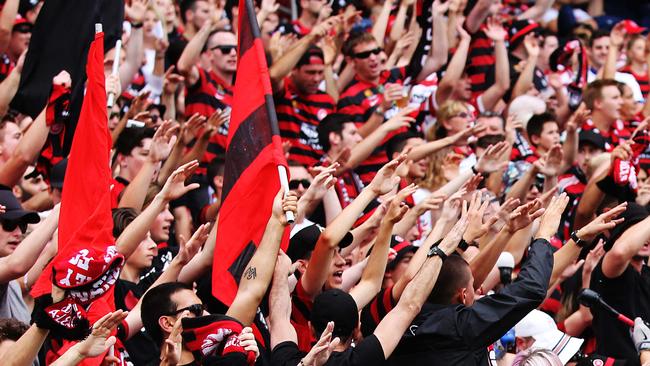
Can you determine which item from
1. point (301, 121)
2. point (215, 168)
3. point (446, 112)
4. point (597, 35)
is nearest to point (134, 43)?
point (215, 168)

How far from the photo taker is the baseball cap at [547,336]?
7.27 meters

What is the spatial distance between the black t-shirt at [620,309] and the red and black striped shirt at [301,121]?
3034 millimetres

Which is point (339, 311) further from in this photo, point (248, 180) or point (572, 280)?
point (572, 280)

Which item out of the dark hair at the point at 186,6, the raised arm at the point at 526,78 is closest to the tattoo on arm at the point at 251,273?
the dark hair at the point at 186,6

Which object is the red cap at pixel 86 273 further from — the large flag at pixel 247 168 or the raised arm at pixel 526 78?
the raised arm at pixel 526 78

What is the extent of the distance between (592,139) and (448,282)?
4543 mm

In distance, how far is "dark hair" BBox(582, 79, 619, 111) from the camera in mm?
11211

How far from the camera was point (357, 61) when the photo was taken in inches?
448

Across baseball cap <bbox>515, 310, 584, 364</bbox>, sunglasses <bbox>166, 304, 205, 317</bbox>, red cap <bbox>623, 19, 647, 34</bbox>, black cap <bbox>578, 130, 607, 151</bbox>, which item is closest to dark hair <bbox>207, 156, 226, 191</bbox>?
baseball cap <bbox>515, 310, 584, 364</bbox>

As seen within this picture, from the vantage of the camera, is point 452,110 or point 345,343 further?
Answer: point 452,110

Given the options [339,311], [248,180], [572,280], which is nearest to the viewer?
[339,311]

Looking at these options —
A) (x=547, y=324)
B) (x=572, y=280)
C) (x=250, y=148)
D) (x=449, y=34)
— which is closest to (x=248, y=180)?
(x=250, y=148)

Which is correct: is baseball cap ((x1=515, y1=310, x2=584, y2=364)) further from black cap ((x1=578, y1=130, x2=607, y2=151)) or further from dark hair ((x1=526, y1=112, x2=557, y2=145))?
dark hair ((x1=526, y1=112, x2=557, y2=145))

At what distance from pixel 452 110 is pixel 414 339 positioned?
520 cm
